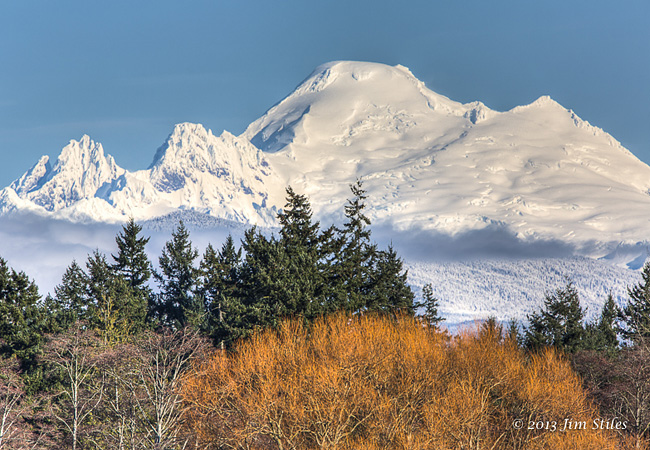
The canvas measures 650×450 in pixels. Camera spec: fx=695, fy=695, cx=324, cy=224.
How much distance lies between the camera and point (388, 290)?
89.4 m

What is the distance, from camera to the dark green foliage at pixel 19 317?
74.4 m

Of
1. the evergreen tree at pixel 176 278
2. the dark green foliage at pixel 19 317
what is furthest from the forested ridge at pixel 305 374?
the evergreen tree at pixel 176 278

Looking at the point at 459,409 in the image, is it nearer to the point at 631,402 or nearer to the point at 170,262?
the point at 631,402

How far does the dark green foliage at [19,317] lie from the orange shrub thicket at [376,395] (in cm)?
2341

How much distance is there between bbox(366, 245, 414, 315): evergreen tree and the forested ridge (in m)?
0.36

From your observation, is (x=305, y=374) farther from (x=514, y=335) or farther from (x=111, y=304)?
(x=111, y=304)

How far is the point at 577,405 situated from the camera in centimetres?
5466

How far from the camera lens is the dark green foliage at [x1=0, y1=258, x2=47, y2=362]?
7438cm

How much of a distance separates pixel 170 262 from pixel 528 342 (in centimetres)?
5886

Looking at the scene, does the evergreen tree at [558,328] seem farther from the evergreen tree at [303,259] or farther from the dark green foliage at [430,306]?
the evergreen tree at [303,259]

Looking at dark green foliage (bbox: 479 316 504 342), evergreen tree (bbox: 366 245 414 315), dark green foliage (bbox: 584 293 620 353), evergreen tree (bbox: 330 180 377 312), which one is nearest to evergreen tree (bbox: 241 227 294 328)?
evergreen tree (bbox: 330 180 377 312)

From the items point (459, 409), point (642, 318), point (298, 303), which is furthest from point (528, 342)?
point (459, 409)

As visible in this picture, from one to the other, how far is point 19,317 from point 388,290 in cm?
4357

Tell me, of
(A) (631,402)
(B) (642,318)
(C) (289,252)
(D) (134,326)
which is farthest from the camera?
(B) (642,318)
